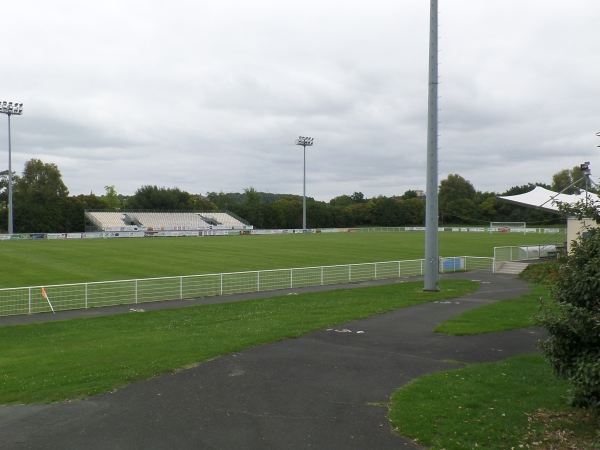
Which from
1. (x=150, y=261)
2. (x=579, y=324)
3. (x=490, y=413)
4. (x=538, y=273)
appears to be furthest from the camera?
(x=150, y=261)

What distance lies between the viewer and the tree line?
323 feet

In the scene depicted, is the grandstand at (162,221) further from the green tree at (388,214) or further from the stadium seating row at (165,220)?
the green tree at (388,214)

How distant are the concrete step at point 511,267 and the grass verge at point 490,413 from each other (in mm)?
22213

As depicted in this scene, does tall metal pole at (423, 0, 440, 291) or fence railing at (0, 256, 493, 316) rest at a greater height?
tall metal pole at (423, 0, 440, 291)

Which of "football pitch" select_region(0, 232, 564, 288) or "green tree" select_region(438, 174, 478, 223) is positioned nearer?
"football pitch" select_region(0, 232, 564, 288)

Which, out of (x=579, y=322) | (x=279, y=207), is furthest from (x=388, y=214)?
(x=579, y=322)

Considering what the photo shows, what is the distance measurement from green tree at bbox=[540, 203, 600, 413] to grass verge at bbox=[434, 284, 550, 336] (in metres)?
4.85

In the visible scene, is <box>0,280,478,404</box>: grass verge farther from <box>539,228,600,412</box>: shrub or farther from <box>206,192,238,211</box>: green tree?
<box>206,192,238,211</box>: green tree

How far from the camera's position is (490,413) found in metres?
7.19

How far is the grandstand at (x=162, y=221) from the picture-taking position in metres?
96.6

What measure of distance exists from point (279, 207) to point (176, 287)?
95.5 m

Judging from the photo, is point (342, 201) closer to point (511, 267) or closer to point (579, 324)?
point (511, 267)

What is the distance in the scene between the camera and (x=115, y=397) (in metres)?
8.23

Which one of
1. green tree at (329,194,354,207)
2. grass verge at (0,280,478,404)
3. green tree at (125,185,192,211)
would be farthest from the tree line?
grass verge at (0,280,478,404)
